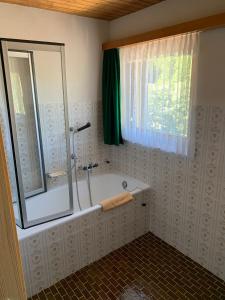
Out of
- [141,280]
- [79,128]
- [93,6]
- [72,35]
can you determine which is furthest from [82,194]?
[93,6]

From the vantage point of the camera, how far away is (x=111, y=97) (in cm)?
284

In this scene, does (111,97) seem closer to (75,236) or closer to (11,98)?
(11,98)

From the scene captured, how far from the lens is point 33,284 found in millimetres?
2012

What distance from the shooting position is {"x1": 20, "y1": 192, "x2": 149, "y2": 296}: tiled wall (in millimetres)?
1989

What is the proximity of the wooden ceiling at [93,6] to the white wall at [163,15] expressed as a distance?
0.07 meters

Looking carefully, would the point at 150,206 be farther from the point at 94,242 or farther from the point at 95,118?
the point at 95,118

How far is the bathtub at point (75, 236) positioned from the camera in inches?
78.3

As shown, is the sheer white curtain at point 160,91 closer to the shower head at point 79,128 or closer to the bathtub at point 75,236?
the shower head at point 79,128

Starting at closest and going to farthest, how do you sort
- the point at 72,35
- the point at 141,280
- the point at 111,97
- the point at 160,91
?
1. the point at 141,280
2. the point at 160,91
3. the point at 72,35
4. the point at 111,97

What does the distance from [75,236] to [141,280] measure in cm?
74

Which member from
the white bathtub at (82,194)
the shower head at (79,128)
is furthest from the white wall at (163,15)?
the white bathtub at (82,194)

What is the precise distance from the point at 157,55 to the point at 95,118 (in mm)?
1139

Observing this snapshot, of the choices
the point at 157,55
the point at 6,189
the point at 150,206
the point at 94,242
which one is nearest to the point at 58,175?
the point at 94,242

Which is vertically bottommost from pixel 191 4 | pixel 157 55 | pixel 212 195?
pixel 212 195
